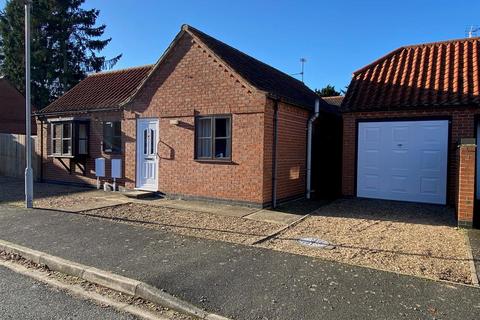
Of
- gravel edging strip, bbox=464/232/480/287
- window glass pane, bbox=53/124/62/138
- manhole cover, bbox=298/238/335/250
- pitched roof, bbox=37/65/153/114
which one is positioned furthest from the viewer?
window glass pane, bbox=53/124/62/138

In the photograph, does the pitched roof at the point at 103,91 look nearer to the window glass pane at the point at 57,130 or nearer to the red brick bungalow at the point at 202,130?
the red brick bungalow at the point at 202,130

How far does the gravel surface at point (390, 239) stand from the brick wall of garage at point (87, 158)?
7907 mm

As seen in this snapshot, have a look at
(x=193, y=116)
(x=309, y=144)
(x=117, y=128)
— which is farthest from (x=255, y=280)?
(x=117, y=128)

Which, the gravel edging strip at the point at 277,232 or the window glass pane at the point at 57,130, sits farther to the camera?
the window glass pane at the point at 57,130

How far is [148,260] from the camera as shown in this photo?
561 centimetres

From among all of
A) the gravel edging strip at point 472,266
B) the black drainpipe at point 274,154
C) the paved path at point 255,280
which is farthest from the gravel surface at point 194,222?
the gravel edging strip at point 472,266

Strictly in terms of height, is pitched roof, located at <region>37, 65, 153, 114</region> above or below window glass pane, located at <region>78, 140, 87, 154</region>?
above

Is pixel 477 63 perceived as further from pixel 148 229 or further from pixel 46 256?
pixel 46 256

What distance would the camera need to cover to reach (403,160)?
11.3 meters

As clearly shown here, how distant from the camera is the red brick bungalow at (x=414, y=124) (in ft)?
34.9

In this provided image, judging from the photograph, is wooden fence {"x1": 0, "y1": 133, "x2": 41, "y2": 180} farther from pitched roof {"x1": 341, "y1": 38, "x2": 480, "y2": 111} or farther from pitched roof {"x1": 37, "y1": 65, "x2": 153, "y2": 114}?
pitched roof {"x1": 341, "y1": 38, "x2": 480, "y2": 111}

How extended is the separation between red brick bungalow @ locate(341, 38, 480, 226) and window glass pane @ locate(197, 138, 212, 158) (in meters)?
4.52

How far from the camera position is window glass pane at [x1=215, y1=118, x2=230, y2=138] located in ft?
35.0

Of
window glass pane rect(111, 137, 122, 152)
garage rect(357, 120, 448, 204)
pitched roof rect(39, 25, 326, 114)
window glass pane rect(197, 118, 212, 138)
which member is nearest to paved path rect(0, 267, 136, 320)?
window glass pane rect(197, 118, 212, 138)
